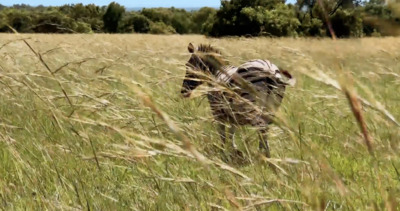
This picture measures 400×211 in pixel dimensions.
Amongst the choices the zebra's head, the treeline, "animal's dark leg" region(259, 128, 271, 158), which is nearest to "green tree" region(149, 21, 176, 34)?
the treeline

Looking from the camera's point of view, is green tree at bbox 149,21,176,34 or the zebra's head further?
green tree at bbox 149,21,176,34

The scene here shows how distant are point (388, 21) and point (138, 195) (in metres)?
1.38

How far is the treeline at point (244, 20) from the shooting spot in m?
0.68

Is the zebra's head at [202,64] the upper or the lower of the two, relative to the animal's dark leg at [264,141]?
upper

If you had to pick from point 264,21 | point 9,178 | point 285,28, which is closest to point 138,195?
point 9,178

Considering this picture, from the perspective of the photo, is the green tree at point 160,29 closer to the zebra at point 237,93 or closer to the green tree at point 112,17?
the zebra at point 237,93

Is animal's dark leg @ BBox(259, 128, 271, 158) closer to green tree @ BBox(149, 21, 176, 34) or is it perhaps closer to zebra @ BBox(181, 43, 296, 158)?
zebra @ BBox(181, 43, 296, 158)

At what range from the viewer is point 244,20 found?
26.7 metres

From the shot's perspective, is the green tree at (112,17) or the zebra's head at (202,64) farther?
the green tree at (112,17)

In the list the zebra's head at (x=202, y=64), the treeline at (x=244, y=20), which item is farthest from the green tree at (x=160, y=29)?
the zebra's head at (x=202, y=64)

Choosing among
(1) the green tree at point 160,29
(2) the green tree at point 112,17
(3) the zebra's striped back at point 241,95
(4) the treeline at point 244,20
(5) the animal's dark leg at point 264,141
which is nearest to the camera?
(4) the treeline at point 244,20

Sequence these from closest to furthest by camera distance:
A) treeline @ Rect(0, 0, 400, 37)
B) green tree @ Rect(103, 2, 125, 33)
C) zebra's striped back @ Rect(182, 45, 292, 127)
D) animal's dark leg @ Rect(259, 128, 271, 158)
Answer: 1. treeline @ Rect(0, 0, 400, 37)
2. zebra's striped back @ Rect(182, 45, 292, 127)
3. animal's dark leg @ Rect(259, 128, 271, 158)
4. green tree @ Rect(103, 2, 125, 33)

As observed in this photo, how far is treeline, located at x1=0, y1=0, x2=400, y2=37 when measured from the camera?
2.24 feet

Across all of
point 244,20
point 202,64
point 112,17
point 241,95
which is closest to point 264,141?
point 241,95
